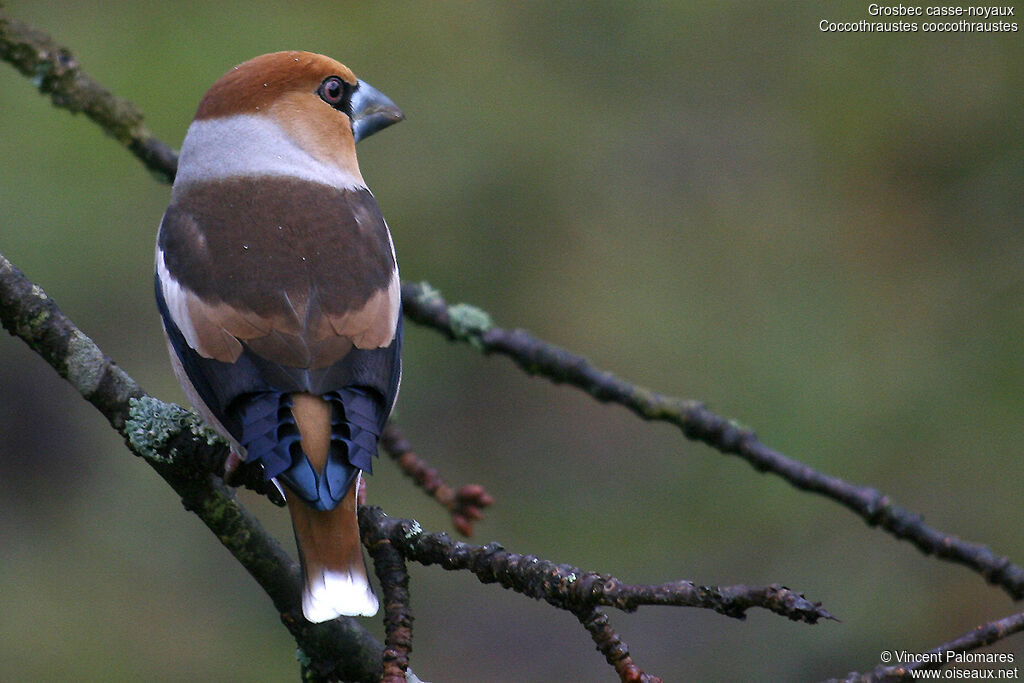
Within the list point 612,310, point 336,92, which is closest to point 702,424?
point 336,92

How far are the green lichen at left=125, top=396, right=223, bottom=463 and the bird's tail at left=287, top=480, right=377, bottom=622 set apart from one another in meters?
0.27

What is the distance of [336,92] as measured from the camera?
3.46 metres

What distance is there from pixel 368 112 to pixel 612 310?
9.02 ft

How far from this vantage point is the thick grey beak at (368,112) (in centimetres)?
354

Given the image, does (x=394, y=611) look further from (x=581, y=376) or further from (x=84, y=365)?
(x=581, y=376)

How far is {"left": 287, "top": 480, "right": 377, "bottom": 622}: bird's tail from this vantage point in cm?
217

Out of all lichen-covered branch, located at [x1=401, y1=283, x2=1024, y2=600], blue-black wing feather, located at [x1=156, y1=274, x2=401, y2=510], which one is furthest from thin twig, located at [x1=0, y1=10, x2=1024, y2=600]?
blue-black wing feather, located at [x1=156, y1=274, x2=401, y2=510]

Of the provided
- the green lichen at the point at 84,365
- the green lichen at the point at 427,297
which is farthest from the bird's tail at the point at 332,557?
the green lichen at the point at 427,297

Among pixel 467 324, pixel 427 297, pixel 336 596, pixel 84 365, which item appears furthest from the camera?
pixel 427 297

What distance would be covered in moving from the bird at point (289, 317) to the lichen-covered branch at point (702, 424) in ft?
1.42

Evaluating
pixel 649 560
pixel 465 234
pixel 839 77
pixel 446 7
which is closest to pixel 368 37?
pixel 446 7

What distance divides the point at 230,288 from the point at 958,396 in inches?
169

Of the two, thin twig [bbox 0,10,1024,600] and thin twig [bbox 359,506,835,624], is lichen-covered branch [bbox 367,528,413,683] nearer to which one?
thin twig [bbox 359,506,835,624]

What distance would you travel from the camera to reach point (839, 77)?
667 centimetres
